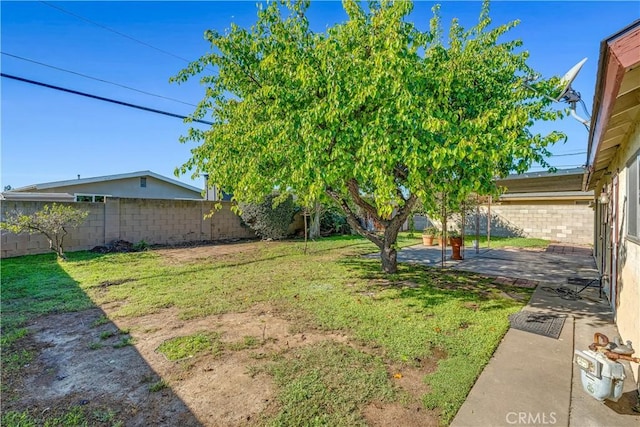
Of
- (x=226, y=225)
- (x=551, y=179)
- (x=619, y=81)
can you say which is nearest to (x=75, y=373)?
(x=619, y=81)

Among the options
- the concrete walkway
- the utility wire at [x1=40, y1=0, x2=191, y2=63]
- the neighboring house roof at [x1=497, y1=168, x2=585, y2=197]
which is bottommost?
the concrete walkway

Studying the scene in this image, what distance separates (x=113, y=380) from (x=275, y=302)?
101 inches

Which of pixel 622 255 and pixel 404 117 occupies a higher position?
pixel 404 117

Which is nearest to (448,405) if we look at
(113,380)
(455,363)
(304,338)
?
(455,363)

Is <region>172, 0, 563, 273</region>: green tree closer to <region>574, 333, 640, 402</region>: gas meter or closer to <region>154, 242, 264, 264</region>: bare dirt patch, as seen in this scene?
<region>574, 333, 640, 402</region>: gas meter

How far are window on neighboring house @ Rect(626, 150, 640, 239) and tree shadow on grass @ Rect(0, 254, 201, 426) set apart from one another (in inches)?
163

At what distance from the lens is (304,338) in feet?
11.9

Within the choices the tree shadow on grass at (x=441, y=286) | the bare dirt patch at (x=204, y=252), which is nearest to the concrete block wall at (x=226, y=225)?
→ the bare dirt patch at (x=204, y=252)

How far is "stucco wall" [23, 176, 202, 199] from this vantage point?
15424 mm

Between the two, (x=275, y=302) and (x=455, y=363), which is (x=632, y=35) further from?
(x=275, y=302)

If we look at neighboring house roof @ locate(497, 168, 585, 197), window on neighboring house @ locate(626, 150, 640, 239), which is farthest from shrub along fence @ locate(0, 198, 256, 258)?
window on neighboring house @ locate(626, 150, 640, 239)

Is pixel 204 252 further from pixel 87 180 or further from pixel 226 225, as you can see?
pixel 87 180

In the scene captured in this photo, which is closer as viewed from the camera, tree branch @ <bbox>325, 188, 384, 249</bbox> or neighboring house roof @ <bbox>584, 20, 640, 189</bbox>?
neighboring house roof @ <bbox>584, 20, 640, 189</bbox>

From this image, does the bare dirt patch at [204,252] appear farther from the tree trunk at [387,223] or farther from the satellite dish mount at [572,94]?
the satellite dish mount at [572,94]
